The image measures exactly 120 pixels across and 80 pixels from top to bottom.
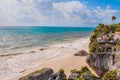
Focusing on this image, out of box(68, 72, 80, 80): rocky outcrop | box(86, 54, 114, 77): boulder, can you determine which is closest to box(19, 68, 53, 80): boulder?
box(68, 72, 80, 80): rocky outcrop

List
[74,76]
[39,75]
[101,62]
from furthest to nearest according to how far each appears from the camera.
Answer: [101,62] < [39,75] < [74,76]

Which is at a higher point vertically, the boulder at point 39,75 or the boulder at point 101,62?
the boulder at point 101,62

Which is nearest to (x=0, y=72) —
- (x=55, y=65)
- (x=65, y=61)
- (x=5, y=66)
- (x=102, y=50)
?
(x=5, y=66)

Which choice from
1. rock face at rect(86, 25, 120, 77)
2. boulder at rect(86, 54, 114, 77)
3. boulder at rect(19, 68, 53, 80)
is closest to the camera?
boulder at rect(19, 68, 53, 80)

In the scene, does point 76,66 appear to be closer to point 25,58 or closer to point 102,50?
point 102,50

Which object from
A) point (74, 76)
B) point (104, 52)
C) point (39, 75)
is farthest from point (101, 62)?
point (39, 75)

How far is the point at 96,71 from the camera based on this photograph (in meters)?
35.2

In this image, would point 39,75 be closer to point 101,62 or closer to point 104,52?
point 101,62

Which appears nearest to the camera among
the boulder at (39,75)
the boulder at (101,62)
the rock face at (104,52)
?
the boulder at (39,75)

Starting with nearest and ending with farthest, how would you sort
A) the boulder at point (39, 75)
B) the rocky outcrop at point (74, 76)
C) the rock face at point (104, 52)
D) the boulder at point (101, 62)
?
the rocky outcrop at point (74, 76), the boulder at point (39, 75), the rock face at point (104, 52), the boulder at point (101, 62)

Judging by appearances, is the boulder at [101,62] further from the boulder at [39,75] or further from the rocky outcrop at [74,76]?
the boulder at [39,75]

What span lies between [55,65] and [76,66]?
541 cm

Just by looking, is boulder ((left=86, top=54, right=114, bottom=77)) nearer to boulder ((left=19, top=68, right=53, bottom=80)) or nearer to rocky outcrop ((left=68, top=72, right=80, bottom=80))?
rocky outcrop ((left=68, top=72, right=80, bottom=80))

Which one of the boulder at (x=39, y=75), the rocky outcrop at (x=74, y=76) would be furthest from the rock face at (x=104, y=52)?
the boulder at (x=39, y=75)
